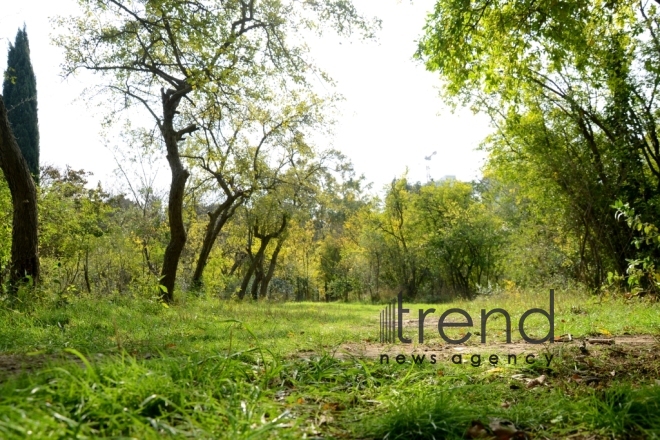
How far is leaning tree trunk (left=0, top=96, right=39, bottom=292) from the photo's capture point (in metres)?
6.96

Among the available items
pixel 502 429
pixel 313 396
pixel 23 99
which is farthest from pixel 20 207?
pixel 23 99

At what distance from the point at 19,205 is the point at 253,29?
583cm

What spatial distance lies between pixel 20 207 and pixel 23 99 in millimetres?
23115

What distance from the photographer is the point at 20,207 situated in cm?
706

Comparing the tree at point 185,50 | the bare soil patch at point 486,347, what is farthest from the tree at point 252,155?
the bare soil patch at point 486,347

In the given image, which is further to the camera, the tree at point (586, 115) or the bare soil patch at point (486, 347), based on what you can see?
the tree at point (586, 115)

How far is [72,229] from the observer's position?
50.5 feet

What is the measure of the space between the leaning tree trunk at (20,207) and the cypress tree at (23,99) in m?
20.8

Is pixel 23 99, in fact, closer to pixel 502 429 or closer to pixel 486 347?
pixel 486 347

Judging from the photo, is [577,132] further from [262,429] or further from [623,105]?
[262,429]

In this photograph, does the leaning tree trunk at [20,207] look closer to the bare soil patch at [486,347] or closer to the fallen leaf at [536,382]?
the bare soil patch at [486,347]

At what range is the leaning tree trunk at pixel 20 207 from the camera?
6957 millimetres

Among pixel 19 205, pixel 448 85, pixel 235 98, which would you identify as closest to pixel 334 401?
pixel 448 85

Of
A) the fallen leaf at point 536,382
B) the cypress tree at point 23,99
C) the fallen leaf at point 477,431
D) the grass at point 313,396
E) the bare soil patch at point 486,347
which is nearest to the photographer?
the grass at point 313,396
